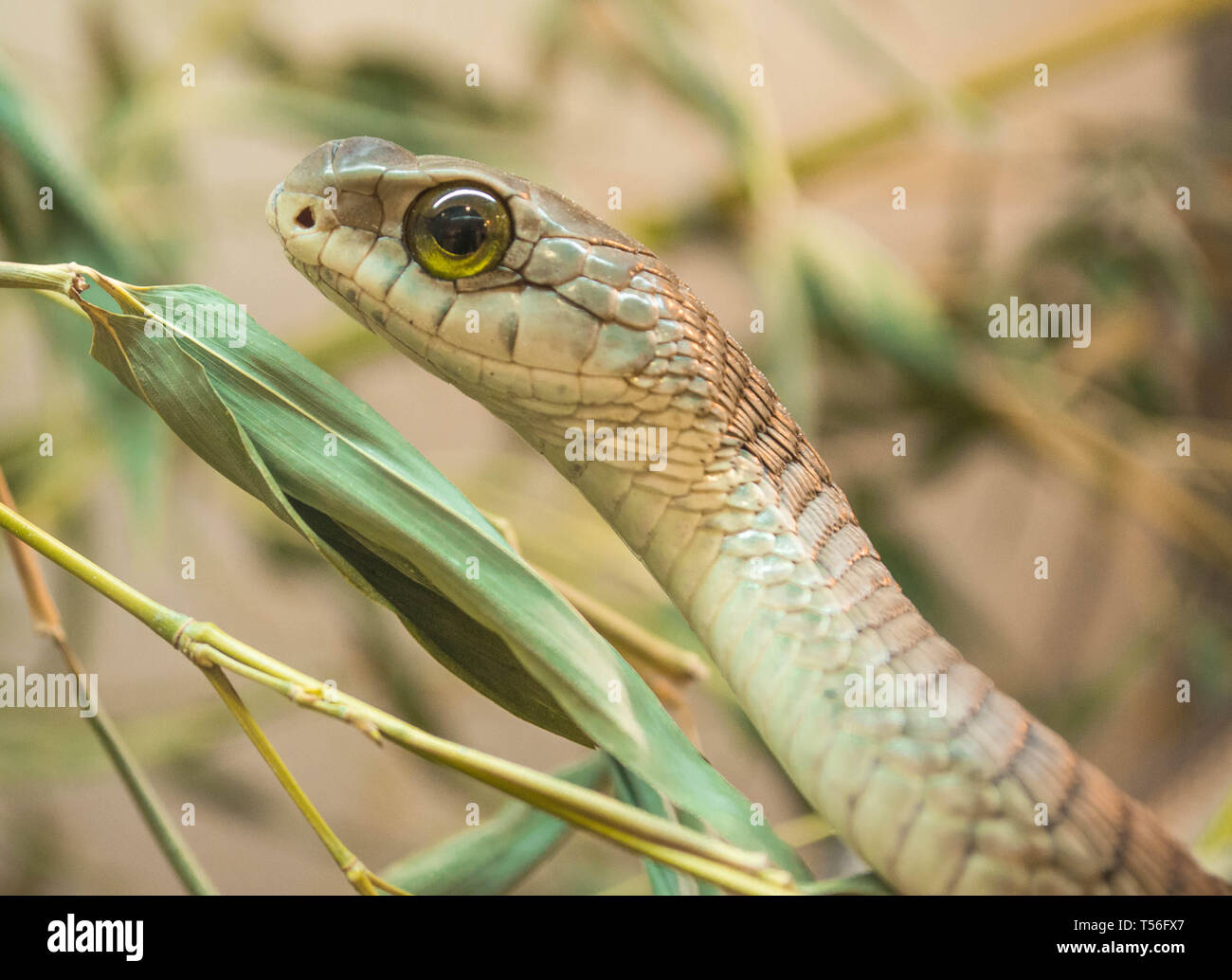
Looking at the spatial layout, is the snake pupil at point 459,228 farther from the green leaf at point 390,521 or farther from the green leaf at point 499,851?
the green leaf at point 499,851

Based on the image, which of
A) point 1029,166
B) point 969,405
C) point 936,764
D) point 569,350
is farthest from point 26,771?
point 1029,166

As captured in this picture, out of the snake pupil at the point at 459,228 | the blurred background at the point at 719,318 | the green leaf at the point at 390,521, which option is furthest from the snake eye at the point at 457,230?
the blurred background at the point at 719,318

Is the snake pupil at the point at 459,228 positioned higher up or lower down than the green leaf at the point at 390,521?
higher up

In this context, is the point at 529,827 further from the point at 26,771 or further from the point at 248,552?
the point at 248,552

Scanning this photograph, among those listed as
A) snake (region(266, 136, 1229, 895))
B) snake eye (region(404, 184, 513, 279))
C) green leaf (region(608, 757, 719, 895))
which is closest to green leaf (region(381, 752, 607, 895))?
green leaf (region(608, 757, 719, 895))

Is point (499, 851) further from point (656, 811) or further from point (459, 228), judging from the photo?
point (459, 228)
